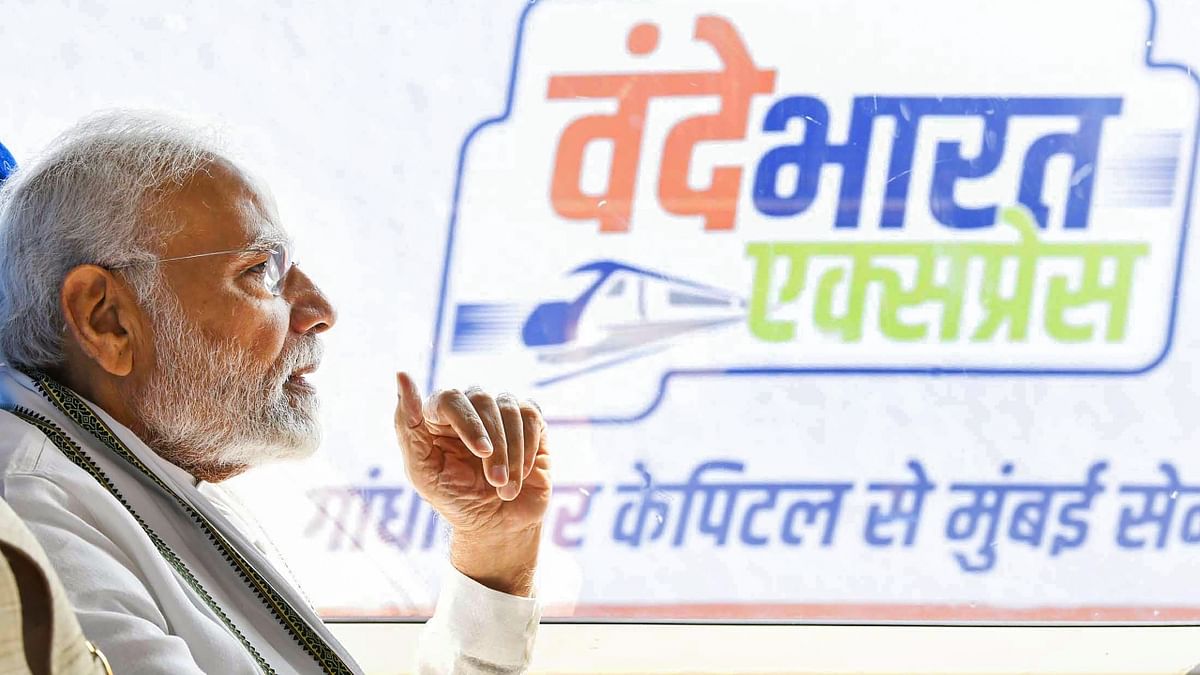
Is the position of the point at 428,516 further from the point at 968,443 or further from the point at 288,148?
the point at 968,443

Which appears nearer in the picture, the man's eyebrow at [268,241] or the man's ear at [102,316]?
the man's ear at [102,316]

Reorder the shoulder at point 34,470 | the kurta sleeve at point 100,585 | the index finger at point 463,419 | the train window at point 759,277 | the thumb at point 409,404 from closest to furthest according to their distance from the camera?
the kurta sleeve at point 100,585, the shoulder at point 34,470, the index finger at point 463,419, the thumb at point 409,404, the train window at point 759,277

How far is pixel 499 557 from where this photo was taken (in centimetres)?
154

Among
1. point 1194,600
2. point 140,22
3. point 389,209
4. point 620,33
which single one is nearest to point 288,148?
point 389,209

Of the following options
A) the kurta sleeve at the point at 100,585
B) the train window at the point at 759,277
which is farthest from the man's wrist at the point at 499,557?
the train window at the point at 759,277

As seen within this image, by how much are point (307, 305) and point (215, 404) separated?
182mm

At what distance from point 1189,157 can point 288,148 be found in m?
1.70

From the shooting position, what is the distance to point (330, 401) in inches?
85.5

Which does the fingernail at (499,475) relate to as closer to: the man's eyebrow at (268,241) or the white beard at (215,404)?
the white beard at (215,404)

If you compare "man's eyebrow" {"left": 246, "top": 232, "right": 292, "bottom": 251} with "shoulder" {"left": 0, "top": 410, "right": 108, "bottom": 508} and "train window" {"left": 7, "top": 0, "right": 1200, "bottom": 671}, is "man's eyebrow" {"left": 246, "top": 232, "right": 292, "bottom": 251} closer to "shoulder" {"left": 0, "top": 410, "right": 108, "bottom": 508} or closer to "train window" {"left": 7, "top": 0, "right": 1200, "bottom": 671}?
"shoulder" {"left": 0, "top": 410, "right": 108, "bottom": 508}

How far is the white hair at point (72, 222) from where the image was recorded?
1.34 metres

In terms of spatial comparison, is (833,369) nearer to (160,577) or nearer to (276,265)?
(276,265)

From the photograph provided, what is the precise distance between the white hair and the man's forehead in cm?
2

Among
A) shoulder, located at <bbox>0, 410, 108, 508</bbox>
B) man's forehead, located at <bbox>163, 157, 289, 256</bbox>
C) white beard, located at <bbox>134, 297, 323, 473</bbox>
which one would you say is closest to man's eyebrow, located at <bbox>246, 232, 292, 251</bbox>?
man's forehead, located at <bbox>163, 157, 289, 256</bbox>
